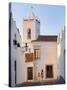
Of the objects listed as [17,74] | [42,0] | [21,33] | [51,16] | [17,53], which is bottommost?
[17,74]

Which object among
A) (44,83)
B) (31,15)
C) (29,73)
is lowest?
(44,83)

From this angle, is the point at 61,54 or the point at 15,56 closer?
the point at 15,56

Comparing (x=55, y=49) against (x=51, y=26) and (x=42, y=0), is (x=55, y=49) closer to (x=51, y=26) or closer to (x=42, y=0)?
(x=51, y=26)

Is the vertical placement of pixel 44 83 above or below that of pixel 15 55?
below

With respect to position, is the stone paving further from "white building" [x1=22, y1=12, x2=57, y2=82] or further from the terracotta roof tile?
the terracotta roof tile

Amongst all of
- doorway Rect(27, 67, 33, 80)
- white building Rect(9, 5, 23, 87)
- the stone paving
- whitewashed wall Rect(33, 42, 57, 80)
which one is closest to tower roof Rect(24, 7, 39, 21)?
white building Rect(9, 5, 23, 87)

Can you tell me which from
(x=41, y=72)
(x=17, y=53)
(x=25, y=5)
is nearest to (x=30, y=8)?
(x=25, y=5)

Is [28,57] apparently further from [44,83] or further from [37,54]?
[44,83]

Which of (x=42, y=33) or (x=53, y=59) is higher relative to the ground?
(x=42, y=33)

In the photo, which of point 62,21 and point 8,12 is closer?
point 8,12

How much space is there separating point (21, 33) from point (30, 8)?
26 cm

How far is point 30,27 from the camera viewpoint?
7.22 ft

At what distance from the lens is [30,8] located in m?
2.22

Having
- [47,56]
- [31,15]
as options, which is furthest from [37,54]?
[31,15]
